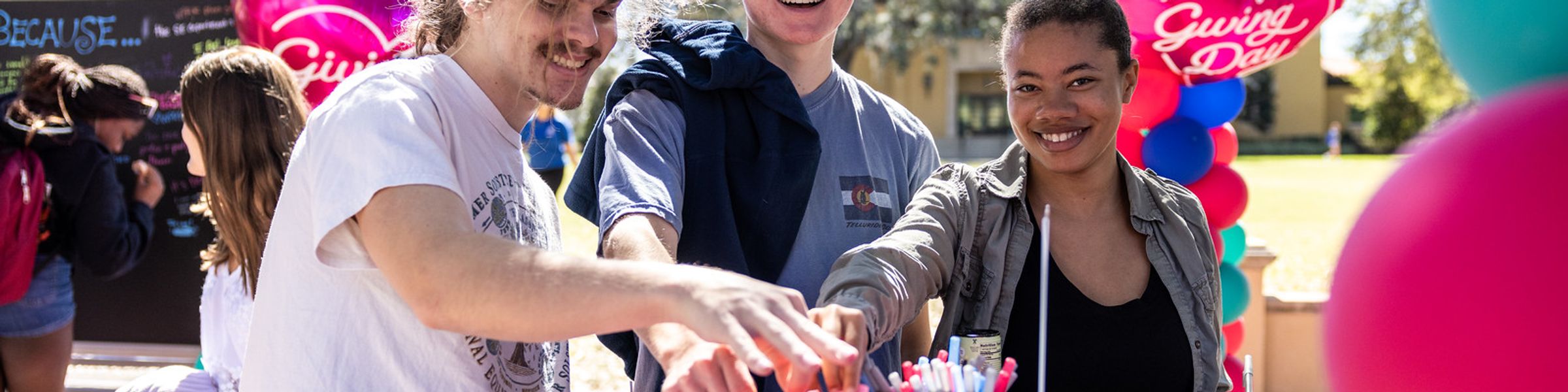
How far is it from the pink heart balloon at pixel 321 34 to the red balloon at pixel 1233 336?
2.96 metres

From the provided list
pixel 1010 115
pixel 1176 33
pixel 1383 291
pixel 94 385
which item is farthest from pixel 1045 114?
pixel 94 385

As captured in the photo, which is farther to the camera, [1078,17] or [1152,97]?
[1152,97]

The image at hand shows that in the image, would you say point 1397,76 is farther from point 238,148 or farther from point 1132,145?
point 238,148

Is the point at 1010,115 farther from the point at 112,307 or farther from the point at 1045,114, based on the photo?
the point at 112,307

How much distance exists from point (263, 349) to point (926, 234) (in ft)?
2.93

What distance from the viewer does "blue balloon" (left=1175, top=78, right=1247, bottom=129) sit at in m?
4.12

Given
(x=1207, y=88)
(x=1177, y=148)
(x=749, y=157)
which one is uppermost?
(x=1207, y=88)

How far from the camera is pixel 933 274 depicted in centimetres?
174

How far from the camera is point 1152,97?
13.0 ft

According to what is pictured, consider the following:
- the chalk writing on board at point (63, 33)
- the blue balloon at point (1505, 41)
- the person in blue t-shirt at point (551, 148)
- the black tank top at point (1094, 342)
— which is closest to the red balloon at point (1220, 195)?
the black tank top at point (1094, 342)

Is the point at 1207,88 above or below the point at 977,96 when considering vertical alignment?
below

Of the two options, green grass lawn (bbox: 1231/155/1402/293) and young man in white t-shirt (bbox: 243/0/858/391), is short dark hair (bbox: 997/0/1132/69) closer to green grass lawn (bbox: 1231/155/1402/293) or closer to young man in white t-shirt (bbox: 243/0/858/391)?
green grass lawn (bbox: 1231/155/1402/293)

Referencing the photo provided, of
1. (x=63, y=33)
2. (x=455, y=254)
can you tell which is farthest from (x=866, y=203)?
(x=63, y=33)

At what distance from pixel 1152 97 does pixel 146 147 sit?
4.45m
